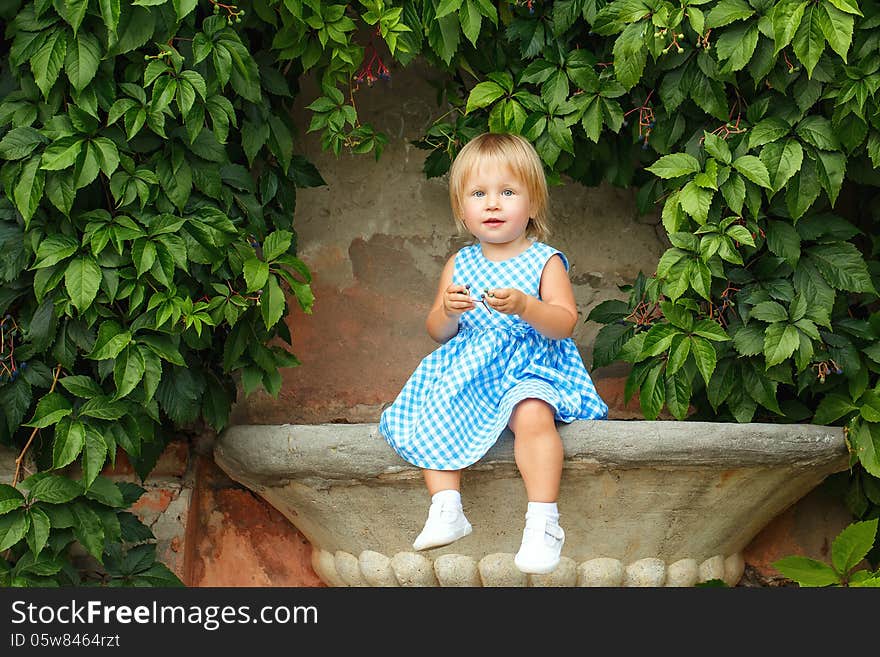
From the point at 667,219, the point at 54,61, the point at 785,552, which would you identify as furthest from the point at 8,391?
the point at 785,552

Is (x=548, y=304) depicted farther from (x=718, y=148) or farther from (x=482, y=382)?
(x=718, y=148)

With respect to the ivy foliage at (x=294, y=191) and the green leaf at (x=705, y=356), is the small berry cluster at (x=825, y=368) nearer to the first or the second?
the ivy foliage at (x=294, y=191)

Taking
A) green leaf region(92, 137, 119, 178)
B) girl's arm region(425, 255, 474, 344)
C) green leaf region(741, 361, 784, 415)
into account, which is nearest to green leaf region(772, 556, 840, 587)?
green leaf region(741, 361, 784, 415)

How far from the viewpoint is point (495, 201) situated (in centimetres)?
248

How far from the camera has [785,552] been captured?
9.21 feet

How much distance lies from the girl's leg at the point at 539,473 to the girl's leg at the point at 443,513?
0.12 m

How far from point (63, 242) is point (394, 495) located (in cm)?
78

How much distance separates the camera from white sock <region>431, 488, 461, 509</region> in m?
2.30

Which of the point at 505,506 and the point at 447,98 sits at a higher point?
the point at 447,98

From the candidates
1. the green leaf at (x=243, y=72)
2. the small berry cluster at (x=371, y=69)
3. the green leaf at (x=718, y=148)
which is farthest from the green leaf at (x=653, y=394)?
the green leaf at (x=243, y=72)

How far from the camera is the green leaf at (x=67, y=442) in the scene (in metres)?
2.38

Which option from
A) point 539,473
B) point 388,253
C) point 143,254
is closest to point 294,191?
point 388,253

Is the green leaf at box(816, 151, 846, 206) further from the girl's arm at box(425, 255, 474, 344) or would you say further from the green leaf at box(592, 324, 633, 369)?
the girl's arm at box(425, 255, 474, 344)

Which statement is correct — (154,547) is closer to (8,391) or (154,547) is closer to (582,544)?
(8,391)
